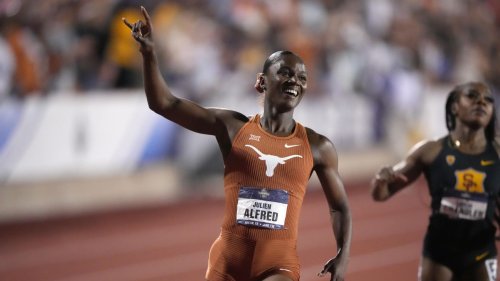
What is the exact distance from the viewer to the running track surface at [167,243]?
8414 mm

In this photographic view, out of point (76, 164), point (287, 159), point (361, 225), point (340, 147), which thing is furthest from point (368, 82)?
point (287, 159)

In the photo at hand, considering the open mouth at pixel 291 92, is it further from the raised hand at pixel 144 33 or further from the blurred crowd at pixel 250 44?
the blurred crowd at pixel 250 44

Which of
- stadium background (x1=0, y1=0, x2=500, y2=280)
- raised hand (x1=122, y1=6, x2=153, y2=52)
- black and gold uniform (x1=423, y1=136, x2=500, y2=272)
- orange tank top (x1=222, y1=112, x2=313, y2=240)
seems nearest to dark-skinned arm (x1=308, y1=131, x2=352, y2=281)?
orange tank top (x1=222, y1=112, x2=313, y2=240)

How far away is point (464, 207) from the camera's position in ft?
16.6

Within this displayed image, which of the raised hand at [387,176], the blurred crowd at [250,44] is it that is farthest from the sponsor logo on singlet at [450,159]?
the blurred crowd at [250,44]

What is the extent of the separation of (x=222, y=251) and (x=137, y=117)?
28.2 ft

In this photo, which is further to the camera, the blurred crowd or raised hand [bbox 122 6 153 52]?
the blurred crowd

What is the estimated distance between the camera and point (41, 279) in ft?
26.8

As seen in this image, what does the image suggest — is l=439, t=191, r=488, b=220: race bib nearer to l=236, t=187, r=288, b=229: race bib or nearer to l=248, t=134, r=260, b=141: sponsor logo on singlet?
l=236, t=187, r=288, b=229: race bib

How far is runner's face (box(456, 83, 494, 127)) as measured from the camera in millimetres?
5066

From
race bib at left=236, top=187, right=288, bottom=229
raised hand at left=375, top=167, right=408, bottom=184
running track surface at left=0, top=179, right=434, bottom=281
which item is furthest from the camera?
running track surface at left=0, top=179, right=434, bottom=281

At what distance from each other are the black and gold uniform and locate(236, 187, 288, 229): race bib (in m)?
1.54

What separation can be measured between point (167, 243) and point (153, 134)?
121 inches

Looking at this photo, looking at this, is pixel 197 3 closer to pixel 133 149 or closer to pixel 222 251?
pixel 133 149
